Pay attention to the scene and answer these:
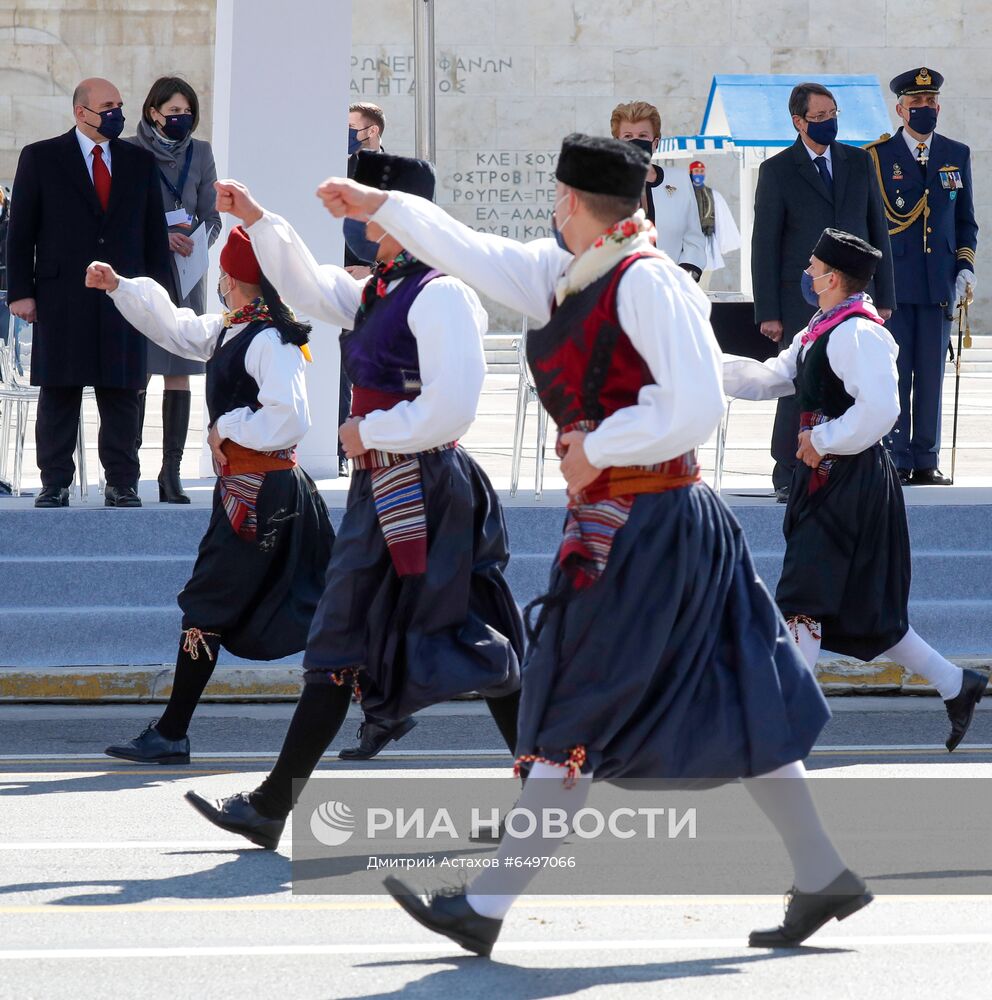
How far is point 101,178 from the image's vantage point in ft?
29.5

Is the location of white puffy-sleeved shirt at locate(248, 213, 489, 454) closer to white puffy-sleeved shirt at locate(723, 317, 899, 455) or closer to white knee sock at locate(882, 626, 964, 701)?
white puffy-sleeved shirt at locate(723, 317, 899, 455)

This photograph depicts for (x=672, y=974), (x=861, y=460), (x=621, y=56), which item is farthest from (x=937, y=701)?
(x=621, y=56)

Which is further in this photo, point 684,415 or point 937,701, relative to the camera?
point 937,701

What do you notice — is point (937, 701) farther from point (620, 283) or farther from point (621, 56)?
point (621, 56)

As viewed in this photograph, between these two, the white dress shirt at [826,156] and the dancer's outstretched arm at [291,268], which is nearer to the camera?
the dancer's outstretched arm at [291,268]

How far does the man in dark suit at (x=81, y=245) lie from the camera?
8.87m

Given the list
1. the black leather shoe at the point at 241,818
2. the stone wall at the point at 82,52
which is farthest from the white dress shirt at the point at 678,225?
the stone wall at the point at 82,52

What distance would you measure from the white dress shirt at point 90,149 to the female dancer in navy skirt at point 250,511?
8.35ft

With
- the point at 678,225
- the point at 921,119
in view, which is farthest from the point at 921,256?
the point at 678,225

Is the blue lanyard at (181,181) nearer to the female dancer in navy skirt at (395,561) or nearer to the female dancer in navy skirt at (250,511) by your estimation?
the female dancer in navy skirt at (250,511)

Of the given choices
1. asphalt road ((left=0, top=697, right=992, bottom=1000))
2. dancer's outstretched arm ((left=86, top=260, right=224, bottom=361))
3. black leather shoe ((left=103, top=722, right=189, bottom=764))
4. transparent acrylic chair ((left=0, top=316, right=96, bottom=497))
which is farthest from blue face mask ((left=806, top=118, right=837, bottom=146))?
A: asphalt road ((left=0, top=697, right=992, bottom=1000))

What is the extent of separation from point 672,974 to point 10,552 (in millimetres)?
5479

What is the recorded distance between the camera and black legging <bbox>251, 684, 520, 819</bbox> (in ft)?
17.0

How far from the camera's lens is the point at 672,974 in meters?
4.18
